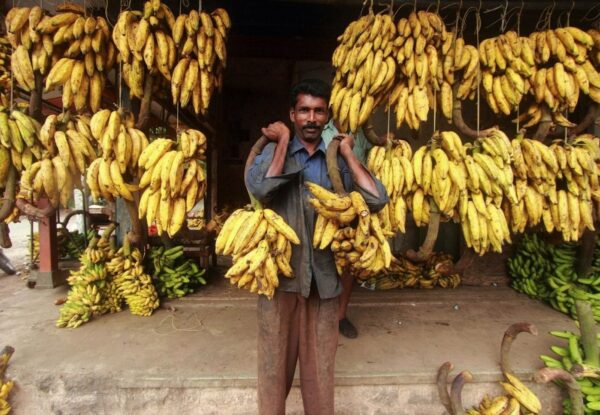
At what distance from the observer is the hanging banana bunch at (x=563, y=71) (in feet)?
8.72

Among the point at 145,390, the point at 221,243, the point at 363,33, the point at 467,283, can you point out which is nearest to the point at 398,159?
the point at 363,33

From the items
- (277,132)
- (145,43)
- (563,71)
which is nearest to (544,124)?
(563,71)

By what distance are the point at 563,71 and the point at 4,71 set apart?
→ 4575mm

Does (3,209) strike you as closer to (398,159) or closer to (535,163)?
(398,159)

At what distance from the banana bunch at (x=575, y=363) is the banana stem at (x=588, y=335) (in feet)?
0.13

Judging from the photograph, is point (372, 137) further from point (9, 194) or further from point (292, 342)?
point (9, 194)

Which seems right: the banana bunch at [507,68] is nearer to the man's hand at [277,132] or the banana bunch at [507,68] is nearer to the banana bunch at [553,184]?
the banana bunch at [553,184]

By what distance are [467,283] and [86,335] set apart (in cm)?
450

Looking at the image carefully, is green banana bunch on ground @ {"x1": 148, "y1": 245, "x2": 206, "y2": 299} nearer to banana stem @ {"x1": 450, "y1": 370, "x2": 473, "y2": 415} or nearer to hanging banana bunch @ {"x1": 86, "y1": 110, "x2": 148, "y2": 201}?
hanging banana bunch @ {"x1": 86, "y1": 110, "x2": 148, "y2": 201}

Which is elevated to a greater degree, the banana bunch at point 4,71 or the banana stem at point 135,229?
the banana bunch at point 4,71

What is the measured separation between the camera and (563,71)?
2650mm

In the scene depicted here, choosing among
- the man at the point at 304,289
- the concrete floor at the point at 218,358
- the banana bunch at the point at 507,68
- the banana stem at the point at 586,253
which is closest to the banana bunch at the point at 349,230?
the man at the point at 304,289

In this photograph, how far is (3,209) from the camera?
2.47 meters

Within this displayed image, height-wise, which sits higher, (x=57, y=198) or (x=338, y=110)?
(x=338, y=110)
